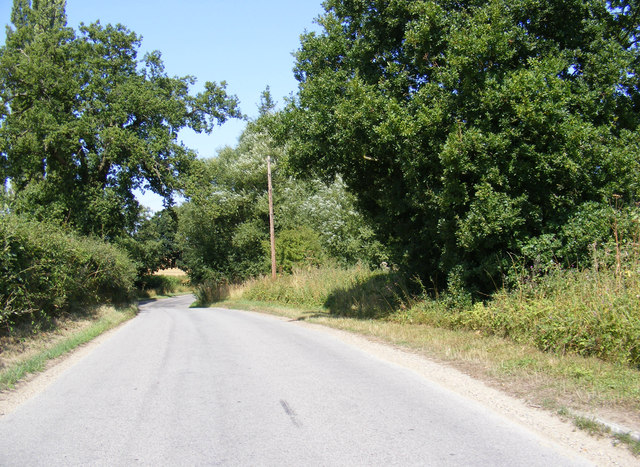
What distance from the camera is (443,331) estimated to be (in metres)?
11.5

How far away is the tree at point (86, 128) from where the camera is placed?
84.2 feet

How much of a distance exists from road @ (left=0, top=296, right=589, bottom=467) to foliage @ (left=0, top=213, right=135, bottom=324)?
3098 millimetres

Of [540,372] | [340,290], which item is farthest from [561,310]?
[340,290]

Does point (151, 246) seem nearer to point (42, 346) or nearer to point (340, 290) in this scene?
point (340, 290)

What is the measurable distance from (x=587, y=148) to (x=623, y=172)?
1.35 meters

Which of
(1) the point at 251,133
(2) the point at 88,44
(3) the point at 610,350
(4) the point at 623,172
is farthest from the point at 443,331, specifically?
(1) the point at 251,133

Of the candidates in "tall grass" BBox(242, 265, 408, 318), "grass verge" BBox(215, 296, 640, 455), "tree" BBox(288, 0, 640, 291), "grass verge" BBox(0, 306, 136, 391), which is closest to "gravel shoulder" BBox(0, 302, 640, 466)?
"grass verge" BBox(215, 296, 640, 455)

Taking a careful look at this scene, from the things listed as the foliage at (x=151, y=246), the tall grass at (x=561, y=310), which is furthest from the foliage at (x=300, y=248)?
the foliage at (x=151, y=246)

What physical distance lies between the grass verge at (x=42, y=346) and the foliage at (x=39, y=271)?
62 centimetres

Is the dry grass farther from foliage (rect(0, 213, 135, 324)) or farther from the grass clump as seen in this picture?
foliage (rect(0, 213, 135, 324))

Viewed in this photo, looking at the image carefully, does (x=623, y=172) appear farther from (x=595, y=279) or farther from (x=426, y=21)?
(x=426, y=21)

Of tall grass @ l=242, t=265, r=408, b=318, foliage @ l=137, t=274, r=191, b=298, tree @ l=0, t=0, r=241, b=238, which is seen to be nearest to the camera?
tall grass @ l=242, t=265, r=408, b=318

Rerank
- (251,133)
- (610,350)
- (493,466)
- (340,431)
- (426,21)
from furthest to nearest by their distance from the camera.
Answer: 1. (251,133)
2. (426,21)
3. (610,350)
4. (340,431)
5. (493,466)

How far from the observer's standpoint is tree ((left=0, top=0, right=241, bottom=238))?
2567cm
